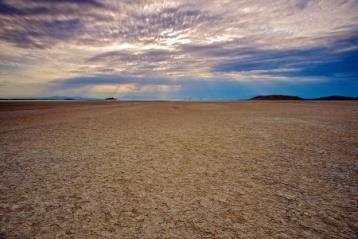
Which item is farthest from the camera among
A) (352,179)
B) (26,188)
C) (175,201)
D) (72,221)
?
(352,179)

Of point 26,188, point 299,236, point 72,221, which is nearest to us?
point 299,236

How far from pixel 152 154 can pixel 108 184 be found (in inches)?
96.5

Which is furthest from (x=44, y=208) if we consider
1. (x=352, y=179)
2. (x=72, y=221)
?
(x=352, y=179)

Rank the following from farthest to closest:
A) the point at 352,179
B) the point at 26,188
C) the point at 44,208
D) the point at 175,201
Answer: the point at 352,179 < the point at 26,188 < the point at 175,201 < the point at 44,208

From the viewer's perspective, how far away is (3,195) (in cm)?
395

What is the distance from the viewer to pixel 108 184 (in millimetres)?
4492

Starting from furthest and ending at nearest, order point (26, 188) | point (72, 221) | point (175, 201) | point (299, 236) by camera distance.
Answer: point (26, 188) < point (175, 201) < point (72, 221) < point (299, 236)

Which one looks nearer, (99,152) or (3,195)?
(3,195)

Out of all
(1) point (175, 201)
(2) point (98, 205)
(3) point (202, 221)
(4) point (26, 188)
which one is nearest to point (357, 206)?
(3) point (202, 221)

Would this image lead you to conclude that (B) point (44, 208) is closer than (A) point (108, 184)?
Yes

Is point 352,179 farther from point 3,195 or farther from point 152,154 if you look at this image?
point 3,195

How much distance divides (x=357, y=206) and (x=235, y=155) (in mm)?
3347

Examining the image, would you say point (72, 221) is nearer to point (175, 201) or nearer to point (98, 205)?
point (98, 205)

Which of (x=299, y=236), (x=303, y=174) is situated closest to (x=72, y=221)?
(x=299, y=236)
